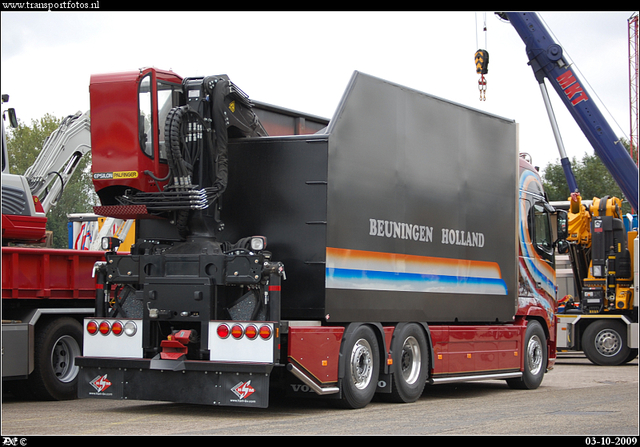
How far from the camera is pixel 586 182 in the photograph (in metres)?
62.7

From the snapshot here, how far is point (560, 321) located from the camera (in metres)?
21.8

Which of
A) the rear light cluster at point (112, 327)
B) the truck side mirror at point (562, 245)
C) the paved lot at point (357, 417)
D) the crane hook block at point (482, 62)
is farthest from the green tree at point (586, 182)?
the rear light cluster at point (112, 327)

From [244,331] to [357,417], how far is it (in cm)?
160

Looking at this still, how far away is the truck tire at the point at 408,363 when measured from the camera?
438 inches

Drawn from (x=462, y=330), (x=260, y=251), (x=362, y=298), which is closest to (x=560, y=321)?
(x=462, y=330)

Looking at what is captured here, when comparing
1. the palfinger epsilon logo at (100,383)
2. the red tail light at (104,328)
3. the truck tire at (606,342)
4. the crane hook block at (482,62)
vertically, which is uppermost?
the crane hook block at (482,62)

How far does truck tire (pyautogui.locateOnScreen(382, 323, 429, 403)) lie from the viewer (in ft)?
36.5

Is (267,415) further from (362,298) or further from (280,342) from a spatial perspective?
(362,298)

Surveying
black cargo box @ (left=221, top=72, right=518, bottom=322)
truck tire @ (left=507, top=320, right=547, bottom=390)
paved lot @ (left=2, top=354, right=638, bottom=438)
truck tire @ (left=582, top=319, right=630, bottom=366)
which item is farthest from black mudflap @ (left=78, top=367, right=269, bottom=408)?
truck tire @ (left=582, top=319, right=630, bottom=366)

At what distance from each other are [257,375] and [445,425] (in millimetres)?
2015

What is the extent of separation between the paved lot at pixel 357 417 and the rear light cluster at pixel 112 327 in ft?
3.04

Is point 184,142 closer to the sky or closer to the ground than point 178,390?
closer to the sky

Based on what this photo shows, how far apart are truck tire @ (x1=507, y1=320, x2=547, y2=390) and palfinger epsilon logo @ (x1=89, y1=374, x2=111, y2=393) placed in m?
7.02

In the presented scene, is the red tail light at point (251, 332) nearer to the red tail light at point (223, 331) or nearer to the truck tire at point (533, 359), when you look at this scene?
the red tail light at point (223, 331)
